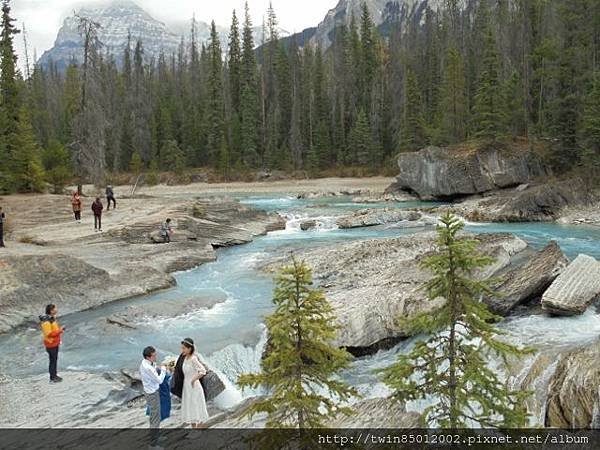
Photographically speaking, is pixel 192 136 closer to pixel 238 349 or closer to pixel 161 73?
pixel 161 73

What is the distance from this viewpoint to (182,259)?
2234 cm

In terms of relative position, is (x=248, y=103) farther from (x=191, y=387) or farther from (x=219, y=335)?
(x=191, y=387)

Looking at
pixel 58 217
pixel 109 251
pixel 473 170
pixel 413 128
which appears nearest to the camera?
pixel 109 251

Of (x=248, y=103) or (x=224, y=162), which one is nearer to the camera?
(x=224, y=162)

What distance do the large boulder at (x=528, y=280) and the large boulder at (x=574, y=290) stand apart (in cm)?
36

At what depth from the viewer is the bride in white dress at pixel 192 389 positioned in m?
8.03

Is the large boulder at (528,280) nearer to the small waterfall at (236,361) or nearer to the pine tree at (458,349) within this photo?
the small waterfall at (236,361)

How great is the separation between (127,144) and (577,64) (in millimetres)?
56726

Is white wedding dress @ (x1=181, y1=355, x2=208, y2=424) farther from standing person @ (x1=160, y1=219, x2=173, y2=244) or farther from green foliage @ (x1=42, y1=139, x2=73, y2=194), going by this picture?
green foliage @ (x1=42, y1=139, x2=73, y2=194)

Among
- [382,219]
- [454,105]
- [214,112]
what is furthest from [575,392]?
[214,112]

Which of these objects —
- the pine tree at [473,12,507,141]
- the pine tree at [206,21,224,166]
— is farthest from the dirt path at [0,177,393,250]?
the pine tree at [206,21,224,166]

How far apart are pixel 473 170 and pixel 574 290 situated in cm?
2988

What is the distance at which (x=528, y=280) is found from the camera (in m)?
13.8

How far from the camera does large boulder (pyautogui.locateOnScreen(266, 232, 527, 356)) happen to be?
39.8ft
